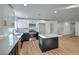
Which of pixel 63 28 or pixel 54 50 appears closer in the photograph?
pixel 63 28

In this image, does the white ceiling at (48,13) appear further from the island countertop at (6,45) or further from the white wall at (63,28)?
the island countertop at (6,45)

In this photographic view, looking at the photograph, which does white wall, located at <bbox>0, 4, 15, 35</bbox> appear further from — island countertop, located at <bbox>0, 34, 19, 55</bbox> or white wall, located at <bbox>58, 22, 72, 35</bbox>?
white wall, located at <bbox>58, 22, 72, 35</bbox>

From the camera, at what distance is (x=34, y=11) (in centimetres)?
187

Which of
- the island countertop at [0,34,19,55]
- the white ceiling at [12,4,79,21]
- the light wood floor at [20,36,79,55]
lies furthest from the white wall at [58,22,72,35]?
the island countertop at [0,34,19,55]

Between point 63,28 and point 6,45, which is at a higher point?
point 63,28

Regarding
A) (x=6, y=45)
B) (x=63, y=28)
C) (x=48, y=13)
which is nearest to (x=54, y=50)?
(x=63, y=28)

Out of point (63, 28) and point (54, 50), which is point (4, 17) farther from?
point (54, 50)

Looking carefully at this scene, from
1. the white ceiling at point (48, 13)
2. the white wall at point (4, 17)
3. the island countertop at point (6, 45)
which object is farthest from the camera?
the white ceiling at point (48, 13)

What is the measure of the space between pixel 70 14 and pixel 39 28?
66cm

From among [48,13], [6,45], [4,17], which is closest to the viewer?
→ [6,45]

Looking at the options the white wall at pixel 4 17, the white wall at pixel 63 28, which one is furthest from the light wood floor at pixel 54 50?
the white wall at pixel 4 17

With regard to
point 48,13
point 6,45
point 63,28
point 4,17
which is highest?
point 48,13

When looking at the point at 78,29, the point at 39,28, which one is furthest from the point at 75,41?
the point at 39,28
